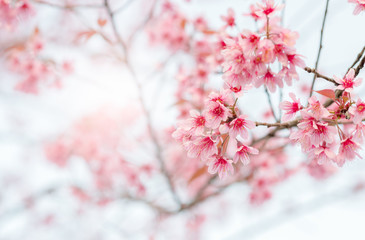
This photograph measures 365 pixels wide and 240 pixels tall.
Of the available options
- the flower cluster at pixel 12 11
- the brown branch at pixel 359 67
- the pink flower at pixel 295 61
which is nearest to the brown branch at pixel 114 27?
the flower cluster at pixel 12 11

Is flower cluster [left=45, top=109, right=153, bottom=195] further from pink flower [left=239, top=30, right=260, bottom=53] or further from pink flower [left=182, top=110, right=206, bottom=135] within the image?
pink flower [left=239, top=30, right=260, bottom=53]

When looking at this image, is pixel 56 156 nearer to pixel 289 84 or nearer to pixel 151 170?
pixel 151 170

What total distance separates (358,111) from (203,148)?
2.24ft

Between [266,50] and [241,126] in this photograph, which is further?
[241,126]

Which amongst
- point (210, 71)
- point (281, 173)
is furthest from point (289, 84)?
point (281, 173)

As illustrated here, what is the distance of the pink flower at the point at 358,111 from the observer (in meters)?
1.15

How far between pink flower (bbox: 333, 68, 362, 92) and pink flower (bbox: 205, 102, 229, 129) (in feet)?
1.72

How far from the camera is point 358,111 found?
1.15 metres

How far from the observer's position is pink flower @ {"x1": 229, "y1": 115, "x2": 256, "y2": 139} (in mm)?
1268

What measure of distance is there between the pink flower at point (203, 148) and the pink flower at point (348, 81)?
63 cm

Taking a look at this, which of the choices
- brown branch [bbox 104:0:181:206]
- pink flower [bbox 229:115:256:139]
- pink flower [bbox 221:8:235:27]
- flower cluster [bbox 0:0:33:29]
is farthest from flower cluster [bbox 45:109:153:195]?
pink flower [bbox 229:115:256:139]

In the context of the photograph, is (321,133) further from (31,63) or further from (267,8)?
(31,63)

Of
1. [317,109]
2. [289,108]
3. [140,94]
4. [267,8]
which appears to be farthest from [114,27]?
[317,109]

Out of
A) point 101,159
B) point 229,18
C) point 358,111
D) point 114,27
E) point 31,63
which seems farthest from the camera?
point 101,159
